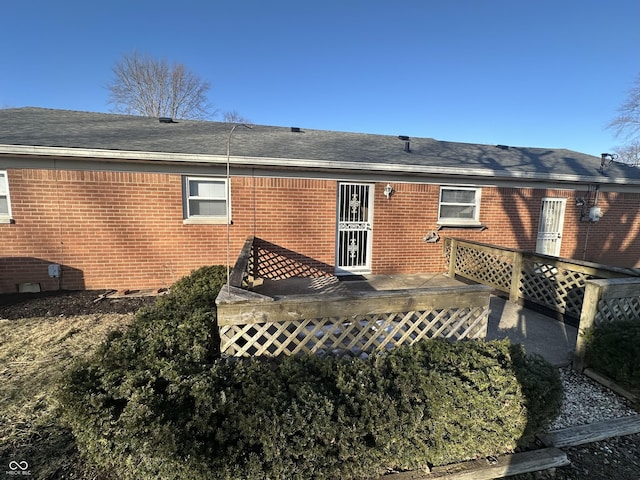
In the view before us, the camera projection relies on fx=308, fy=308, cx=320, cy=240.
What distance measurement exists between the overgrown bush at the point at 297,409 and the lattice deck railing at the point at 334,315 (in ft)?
0.79

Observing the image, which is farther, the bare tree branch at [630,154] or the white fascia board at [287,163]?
the bare tree branch at [630,154]

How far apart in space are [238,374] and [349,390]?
885 mm

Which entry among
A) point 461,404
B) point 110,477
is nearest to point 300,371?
point 461,404

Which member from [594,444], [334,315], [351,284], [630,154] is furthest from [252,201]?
[630,154]

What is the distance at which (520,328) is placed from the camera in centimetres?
473

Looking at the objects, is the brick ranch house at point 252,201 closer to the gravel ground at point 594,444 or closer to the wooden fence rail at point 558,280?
the wooden fence rail at point 558,280

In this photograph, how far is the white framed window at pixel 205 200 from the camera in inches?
255

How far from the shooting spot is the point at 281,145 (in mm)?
7539

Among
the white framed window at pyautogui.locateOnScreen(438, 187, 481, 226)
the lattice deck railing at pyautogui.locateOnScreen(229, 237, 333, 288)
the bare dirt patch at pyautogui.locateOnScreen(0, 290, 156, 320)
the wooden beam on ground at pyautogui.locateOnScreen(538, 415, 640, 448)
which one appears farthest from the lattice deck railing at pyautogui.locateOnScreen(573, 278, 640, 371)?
the bare dirt patch at pyautogui.locateOnScreen(0, 290, 156, 320)

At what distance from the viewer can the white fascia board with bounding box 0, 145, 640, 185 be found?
5512mm

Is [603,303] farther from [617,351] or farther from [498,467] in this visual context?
[498,467]

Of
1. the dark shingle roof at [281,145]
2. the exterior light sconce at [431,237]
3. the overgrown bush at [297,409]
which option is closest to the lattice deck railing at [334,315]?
the overgrown bush at [297,409]

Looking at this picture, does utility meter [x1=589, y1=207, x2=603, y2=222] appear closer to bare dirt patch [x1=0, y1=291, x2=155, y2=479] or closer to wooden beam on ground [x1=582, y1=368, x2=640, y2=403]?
wooden beam on ground [x1=582, y1=368, x2=640, y2=403]

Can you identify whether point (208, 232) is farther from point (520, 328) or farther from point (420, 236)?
point (520, 328)
